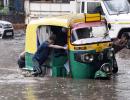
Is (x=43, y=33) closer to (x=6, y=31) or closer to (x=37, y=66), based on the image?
(x=37, y=66)

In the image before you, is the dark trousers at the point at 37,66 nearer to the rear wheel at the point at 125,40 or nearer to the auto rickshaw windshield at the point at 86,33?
the auto rickshaw windshield at the point at 86,33

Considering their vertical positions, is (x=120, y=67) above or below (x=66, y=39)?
below

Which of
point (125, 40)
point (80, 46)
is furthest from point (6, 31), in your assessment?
point (80, 46)

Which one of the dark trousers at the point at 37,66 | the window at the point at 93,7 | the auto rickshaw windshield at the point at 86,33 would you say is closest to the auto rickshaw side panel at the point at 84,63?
the auto rickshaw windshield at the point at 86,33

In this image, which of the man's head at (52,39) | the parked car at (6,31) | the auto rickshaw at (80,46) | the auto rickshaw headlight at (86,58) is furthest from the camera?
the parked car at (6,31)

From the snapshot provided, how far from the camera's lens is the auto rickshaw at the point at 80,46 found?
15.4 m

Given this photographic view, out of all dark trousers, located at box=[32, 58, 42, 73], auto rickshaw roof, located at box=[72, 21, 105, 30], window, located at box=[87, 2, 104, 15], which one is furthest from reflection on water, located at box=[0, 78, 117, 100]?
window, located at box=[87, 2, 104, 15]

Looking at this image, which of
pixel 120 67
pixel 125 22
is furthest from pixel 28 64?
pixel 125 22

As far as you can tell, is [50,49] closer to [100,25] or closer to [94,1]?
[100,25]

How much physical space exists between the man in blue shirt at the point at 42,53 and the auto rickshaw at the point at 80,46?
0.58ft

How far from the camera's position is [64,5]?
3903 centimetres

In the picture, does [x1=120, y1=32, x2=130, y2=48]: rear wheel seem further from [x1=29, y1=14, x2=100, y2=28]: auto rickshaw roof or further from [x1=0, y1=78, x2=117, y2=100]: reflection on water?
[x1=0, y1=78, x2=117, y2=100]: reflection on water

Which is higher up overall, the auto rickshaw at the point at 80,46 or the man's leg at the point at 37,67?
the auto rickshaw at the point at 80,46

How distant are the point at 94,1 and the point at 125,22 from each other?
2.28 metres
